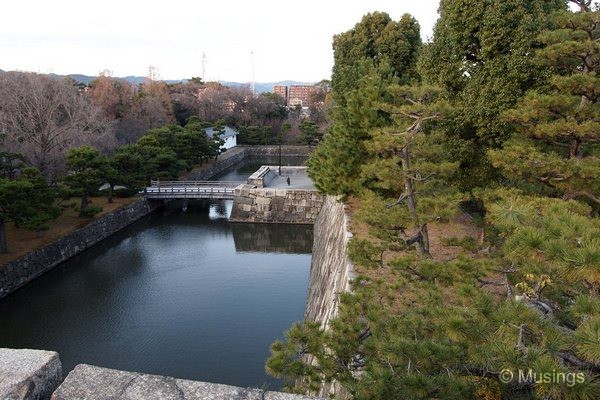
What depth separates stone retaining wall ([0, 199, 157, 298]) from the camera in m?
13.3

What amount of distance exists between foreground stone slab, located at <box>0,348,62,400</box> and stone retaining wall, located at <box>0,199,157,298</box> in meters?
13.0

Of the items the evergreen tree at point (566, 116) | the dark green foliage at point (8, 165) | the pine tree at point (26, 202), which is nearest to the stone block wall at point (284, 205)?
the pine tree at point (26, 202)

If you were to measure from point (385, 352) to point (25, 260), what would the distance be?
1458 cm

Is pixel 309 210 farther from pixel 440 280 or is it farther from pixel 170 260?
pixel 440 280

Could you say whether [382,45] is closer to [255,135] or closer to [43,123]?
[43,123]

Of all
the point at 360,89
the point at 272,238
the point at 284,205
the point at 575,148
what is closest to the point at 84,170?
the point at 272,238

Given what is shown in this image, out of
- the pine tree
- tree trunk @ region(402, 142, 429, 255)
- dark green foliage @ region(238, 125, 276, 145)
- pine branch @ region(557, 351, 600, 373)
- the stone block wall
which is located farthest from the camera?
dark green foliage @ region(238, 125, 276, 145)

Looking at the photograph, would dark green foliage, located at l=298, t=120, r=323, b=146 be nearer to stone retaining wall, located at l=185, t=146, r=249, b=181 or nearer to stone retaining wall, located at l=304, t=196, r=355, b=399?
stone retaining wall, located at l=185, t=146, r=249, b=181

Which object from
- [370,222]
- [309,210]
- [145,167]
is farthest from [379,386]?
[145,167]

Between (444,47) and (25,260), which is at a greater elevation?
(444,47)

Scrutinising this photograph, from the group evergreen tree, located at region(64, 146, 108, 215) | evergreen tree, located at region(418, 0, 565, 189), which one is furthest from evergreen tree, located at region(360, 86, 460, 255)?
evergreen tree, located at region(64, 146, 108, 215)

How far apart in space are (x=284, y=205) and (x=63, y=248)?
1042 cm

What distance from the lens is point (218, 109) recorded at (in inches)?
1909

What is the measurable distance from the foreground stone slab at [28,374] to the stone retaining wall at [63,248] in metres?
13.0
